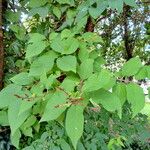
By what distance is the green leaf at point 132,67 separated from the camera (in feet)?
4.06

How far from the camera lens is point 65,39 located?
1.55 metres

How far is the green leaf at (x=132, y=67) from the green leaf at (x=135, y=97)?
47 millimetres

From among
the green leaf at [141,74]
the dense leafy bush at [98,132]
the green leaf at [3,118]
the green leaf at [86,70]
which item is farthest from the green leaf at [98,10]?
the green leaf at [3,118]

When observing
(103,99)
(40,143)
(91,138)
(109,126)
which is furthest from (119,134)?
(103,99)

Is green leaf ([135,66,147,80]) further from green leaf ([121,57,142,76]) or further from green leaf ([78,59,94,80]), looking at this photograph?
green leaf ([78,59,94,80])

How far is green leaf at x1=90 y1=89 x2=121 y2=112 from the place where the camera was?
120 centimetres

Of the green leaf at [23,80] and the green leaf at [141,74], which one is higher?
the green leaf at [141,74]

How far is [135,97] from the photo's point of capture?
1174 mm

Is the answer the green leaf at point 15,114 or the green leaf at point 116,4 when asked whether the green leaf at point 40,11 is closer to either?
the green leaf at point 116,4

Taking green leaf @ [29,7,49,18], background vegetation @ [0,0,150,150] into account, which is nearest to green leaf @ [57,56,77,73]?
background vegetation @ [0,0,150,150]

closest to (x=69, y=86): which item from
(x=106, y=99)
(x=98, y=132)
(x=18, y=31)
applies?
(x=106, y=99)

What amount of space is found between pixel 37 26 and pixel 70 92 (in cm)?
104

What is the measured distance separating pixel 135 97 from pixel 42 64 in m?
0.44

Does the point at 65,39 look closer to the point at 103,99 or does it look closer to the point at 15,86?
the point at 15,86
